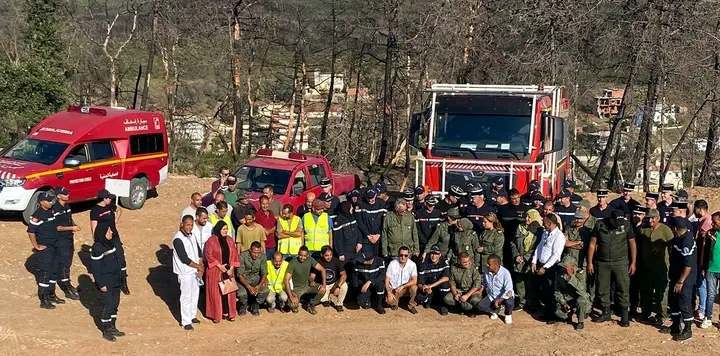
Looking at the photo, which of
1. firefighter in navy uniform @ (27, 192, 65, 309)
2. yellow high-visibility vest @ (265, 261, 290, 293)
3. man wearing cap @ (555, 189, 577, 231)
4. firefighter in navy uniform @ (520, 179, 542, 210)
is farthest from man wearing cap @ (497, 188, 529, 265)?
firefighter in navy uniform @ (27, 192, 65, 309)

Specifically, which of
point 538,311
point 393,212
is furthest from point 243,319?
point 538,311

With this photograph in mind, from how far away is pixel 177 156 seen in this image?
28938 millimetres

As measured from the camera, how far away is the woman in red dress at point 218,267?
10594 millimetres

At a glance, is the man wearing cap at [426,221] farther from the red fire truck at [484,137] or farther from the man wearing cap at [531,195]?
the red fire truck at [484,137]

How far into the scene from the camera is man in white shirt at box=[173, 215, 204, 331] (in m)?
10.3

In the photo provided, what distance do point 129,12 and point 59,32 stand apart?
146 inches

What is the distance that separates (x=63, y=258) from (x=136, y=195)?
18.3ft

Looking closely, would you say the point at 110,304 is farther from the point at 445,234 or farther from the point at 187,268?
the point at 445,234

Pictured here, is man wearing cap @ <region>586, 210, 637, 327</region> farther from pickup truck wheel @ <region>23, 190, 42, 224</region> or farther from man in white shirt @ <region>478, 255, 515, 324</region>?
pickup truck wheel @ <region>23, 190, 42, 224</region>

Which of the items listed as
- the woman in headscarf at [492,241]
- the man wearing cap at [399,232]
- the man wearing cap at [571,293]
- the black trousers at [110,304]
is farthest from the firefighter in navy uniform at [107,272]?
the man wearing cap at [571,293]

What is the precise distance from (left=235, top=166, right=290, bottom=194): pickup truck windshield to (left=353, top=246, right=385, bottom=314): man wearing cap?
2570mm

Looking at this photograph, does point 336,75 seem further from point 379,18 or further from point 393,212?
point 393,212

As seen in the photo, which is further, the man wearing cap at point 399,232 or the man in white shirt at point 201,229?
the man wearing cap at point 399,232

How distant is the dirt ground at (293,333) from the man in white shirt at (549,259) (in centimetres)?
38
